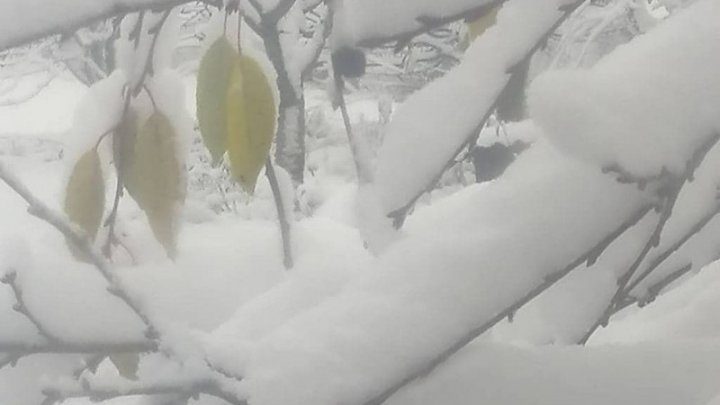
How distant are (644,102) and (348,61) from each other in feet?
0.35

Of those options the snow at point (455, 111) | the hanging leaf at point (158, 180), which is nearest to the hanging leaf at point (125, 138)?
the hanging leaf at point (158, 180)

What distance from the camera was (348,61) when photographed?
364mm

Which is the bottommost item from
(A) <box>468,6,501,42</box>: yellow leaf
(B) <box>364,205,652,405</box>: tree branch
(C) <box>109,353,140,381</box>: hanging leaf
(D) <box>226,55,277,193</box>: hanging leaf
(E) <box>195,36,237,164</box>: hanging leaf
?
(B) <box>364,205,652,405</box>: tree branch

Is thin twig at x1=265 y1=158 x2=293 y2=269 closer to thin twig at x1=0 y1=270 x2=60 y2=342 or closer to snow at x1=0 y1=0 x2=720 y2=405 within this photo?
snow at x1=0 y1=0 x2=720 y2=405

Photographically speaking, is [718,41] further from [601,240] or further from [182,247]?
[182,247]

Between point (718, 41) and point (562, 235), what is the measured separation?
9 centimetres

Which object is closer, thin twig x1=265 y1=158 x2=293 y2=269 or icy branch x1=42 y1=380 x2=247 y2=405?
icy branch x1=42 y1=380 x2=247 y2=405

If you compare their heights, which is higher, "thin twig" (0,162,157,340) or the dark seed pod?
"thin twig" (0,162,157,340)

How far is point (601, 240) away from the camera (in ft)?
1.11

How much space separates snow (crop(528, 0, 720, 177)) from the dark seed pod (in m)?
0.08

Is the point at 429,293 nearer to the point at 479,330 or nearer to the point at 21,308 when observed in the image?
the point at 479,330

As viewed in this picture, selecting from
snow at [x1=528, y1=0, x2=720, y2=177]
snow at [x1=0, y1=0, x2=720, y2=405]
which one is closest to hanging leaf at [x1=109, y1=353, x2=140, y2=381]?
snow at [x1=0, y1=0, x2=720, y2=405]

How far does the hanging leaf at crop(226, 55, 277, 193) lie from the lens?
383 millimetres

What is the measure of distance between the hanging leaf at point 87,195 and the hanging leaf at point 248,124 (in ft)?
0.20
